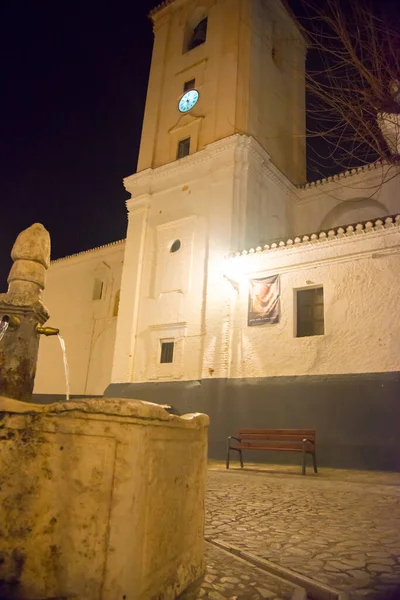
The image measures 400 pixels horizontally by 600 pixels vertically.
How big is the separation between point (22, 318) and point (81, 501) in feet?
10.5

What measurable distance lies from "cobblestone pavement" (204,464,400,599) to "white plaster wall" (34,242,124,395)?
13.5m

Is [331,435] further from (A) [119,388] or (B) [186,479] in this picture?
(B) [186,479]

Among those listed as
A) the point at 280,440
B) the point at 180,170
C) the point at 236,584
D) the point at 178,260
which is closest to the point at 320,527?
the point at 236,584

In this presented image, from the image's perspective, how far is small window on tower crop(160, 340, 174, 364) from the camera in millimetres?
15062

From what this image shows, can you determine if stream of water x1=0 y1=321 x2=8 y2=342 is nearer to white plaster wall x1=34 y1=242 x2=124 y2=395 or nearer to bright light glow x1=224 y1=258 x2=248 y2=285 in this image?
bright light glow x1=224 y1=258 x2=248 y2=285

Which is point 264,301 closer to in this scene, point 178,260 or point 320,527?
point 178,260

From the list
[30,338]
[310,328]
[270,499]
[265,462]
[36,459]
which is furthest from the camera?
[310,328]

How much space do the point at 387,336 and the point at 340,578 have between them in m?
8.79

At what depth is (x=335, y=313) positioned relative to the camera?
459 inches

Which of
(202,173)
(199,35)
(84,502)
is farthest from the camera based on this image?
(199,35)

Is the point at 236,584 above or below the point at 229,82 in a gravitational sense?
below

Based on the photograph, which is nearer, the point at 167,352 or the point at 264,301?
the point at 264,301

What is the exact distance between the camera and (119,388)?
1556 cm

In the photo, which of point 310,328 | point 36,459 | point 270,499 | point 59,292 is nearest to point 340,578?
point 36,459
